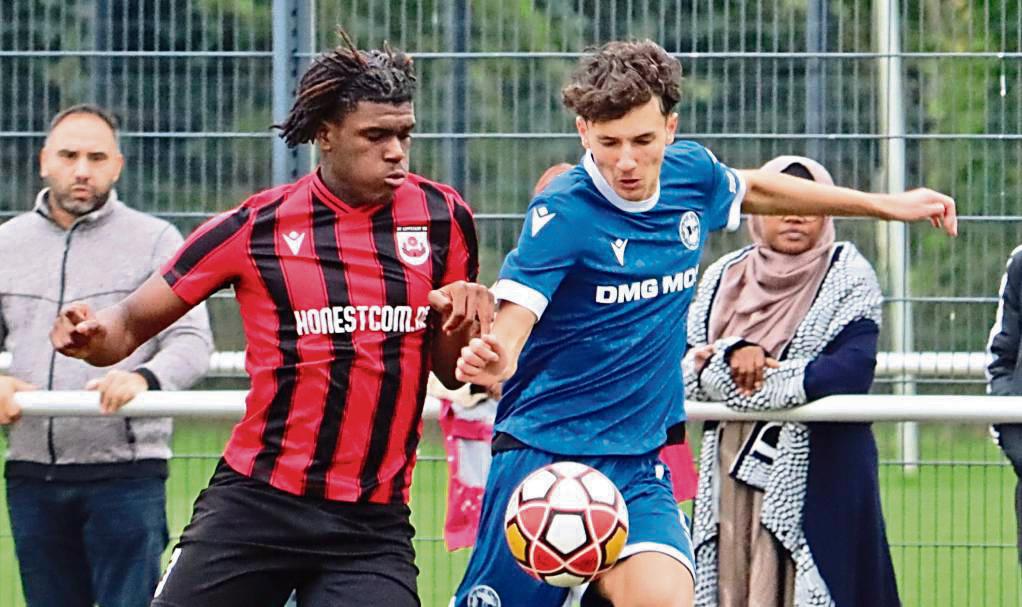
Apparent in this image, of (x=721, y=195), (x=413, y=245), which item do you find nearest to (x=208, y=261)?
(x=413, y=245)

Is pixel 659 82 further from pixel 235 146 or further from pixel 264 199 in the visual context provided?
pixel 235 146

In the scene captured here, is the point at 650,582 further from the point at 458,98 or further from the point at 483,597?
the point at 458,98

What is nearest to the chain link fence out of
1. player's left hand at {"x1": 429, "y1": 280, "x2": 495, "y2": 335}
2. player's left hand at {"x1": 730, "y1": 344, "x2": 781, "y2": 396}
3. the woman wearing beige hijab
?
the woman wearing beige hijab

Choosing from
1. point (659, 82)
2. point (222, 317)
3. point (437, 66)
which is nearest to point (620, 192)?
point (659, 82)

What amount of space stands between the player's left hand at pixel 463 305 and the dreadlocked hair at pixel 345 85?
0.67 metres

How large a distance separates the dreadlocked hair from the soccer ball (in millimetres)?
1187

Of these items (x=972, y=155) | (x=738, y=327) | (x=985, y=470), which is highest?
(x=972, y=155)

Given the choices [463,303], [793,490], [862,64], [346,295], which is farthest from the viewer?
[862,64]

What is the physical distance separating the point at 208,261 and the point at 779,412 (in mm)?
1991

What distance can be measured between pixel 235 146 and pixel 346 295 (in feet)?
7.40

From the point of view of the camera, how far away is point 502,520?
20.3ft

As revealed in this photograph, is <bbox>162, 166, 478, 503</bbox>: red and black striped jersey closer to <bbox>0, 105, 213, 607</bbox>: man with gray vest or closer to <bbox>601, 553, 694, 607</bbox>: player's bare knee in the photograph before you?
<bbox>601, 553, 694, 607</bbox>: player's bare knee

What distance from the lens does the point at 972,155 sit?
7863mm

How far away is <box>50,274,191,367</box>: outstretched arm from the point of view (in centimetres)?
565
